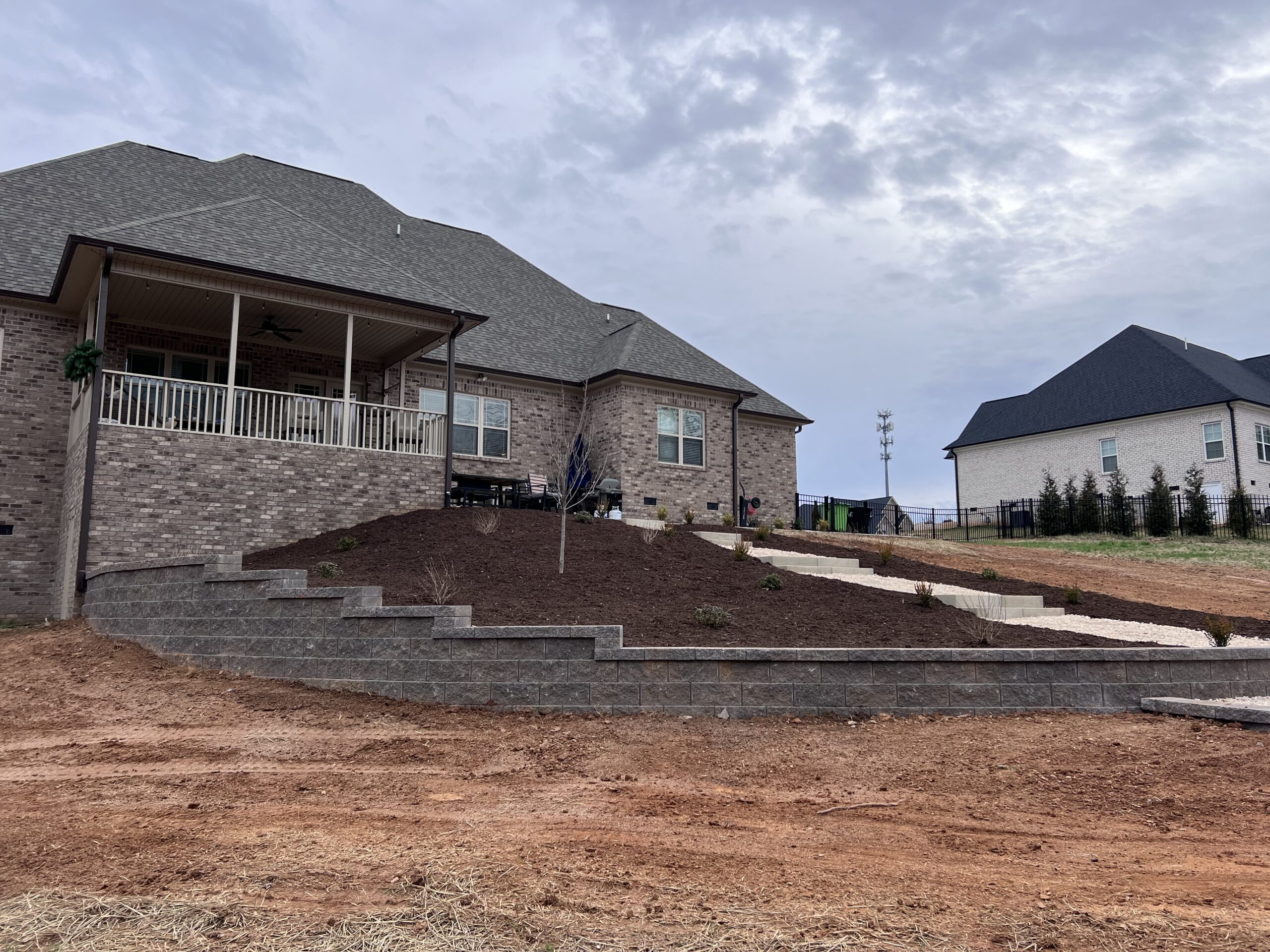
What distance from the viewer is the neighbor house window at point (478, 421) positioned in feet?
60.2

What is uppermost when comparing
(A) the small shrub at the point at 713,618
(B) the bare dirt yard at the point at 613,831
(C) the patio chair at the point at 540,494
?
(C) the patio chair at the point at 540,494

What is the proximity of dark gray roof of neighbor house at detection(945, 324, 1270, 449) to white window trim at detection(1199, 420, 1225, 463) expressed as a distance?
2.33ft

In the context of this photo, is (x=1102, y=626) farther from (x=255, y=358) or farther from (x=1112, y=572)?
(x=255, y=358)

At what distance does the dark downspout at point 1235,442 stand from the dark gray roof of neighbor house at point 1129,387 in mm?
315

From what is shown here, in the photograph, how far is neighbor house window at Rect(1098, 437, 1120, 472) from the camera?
105 feet

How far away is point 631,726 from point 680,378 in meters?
13.8

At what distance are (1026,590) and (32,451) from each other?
1530 centimetres

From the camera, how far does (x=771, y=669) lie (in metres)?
7.27

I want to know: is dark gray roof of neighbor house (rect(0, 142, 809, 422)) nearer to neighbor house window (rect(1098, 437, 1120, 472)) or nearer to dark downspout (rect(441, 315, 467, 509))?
dark downspout (rect(441, 315, 467, 509))

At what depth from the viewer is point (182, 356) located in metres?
15.1

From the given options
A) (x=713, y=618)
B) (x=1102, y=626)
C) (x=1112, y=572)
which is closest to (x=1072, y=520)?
(x=1112, y=572)

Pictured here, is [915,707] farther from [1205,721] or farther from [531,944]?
[531,944]

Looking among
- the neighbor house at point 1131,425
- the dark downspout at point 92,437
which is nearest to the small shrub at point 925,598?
the dark downspout at point 92,437

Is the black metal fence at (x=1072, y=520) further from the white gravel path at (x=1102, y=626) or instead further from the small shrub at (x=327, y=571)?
the small shrub at (x=327, y=571)
